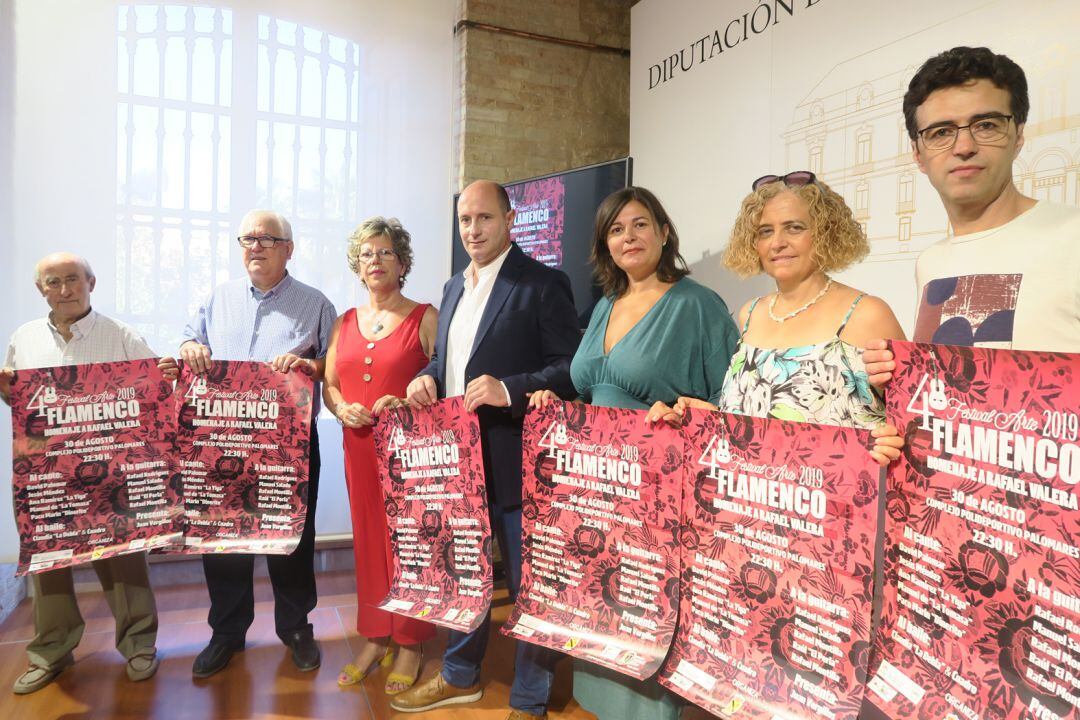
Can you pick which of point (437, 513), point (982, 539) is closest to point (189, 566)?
point (437, 513)

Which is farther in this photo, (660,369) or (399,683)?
(399,683)

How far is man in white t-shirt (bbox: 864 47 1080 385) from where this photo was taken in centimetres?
156

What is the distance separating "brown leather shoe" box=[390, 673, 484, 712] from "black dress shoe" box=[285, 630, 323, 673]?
0.54 m

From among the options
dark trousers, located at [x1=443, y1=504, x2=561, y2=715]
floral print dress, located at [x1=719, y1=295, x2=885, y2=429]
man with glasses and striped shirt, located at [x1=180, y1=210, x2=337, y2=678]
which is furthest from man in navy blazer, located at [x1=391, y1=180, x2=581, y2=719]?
floral print dress, located at [x1=719, y1=295, x2=885, y2=429]

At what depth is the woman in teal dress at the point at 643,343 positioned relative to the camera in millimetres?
2168

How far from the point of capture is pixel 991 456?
135 cm

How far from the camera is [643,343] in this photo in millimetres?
2205

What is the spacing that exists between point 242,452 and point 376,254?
98 cm

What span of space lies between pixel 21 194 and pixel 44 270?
62.9 inches

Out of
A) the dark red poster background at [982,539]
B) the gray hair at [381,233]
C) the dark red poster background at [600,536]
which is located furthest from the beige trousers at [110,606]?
the dark red poster background at [982,539]

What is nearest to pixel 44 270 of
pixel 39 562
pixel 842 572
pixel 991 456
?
pixel 39 562

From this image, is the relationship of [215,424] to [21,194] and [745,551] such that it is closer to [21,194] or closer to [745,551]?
[745,551]

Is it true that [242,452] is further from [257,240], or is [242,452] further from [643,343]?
[643,343]

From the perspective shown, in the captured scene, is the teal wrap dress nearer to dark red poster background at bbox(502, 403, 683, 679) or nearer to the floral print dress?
dark red poster background at bbox(502, 403, 683, 679)
